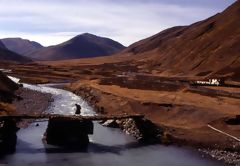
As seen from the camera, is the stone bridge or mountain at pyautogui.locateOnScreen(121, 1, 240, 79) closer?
the stone bridge

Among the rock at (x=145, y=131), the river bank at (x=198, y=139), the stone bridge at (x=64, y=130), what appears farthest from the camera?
the rock at (x=145, y=131)

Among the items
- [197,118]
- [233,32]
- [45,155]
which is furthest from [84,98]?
→ [233,32]

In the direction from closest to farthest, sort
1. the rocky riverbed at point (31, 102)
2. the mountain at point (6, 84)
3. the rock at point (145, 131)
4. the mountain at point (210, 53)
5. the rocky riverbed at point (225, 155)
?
the rocky riverbed at point (225, 155) → the rock at point (145, 131) → the rocky riverbed at point (31, 102) → the mountain at point (6, 84) → the mountain at point (210, 53)

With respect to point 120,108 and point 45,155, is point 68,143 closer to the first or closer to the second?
point 45,155

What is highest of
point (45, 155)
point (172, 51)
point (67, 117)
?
point (172, 51)

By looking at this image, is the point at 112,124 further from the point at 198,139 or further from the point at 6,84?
the point at 6,84

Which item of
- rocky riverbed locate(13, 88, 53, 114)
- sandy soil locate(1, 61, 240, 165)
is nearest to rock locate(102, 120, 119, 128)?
sandy soil locate(1, 61, 240, 165)

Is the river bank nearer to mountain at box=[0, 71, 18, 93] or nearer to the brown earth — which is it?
the brown earth

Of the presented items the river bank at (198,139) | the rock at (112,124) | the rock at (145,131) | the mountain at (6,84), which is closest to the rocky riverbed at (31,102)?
the mountain at (6,84)

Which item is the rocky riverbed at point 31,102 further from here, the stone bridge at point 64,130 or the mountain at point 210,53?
the mountain at point 210,53
